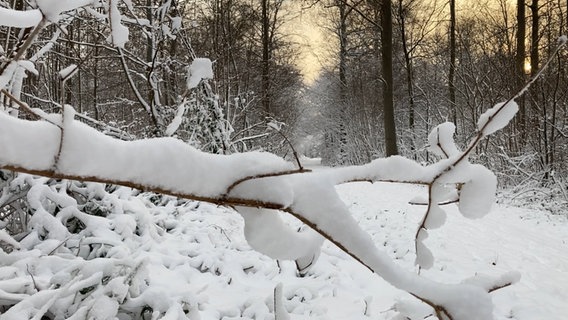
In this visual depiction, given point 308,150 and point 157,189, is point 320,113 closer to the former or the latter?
point 308,150

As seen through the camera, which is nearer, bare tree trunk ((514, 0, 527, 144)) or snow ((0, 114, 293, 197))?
snow ((0, 114, 293, 197))

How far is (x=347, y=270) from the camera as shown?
3.95 meters

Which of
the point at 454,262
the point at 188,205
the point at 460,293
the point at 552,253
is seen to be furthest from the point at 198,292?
the point at 552,253

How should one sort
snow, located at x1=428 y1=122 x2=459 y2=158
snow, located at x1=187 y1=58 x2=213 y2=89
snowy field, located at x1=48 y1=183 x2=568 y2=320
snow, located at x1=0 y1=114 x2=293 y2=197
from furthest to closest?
snowy field, located at x1=48 y1=183 x2=568 y2=320 < snow, located at x1=187 y1=58 x2=213 y2=89 < snow, located at x1=428 y1=122 x2=459 y2=158 < snow, located at x1=0 y1=114 x2=293 y2=197

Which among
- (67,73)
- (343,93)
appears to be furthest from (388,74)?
(67,73)

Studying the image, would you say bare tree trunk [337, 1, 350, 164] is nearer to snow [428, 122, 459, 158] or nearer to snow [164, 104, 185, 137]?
snow [164, 104, 185, 137]

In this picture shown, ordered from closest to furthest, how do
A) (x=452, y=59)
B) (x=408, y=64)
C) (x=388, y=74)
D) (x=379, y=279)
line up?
(x=379, y=279), (x=388, y=74), (x=452, y=59), (x=408, y=64)

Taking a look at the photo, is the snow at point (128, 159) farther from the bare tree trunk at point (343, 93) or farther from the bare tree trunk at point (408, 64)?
the bare tree trunk at point (343, 93)

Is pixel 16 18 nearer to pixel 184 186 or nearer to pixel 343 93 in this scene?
pixel 184 186

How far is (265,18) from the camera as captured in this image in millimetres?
16812

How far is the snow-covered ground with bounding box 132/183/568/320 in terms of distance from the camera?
296 cm

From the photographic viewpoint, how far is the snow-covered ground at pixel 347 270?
9.70 feet

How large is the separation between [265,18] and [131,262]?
16.0 m

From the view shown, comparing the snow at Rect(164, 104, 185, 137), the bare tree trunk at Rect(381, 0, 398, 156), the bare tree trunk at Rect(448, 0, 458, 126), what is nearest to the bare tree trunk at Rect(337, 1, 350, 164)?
the bare tree trunk at Rect(448, 0, 458, 126)
